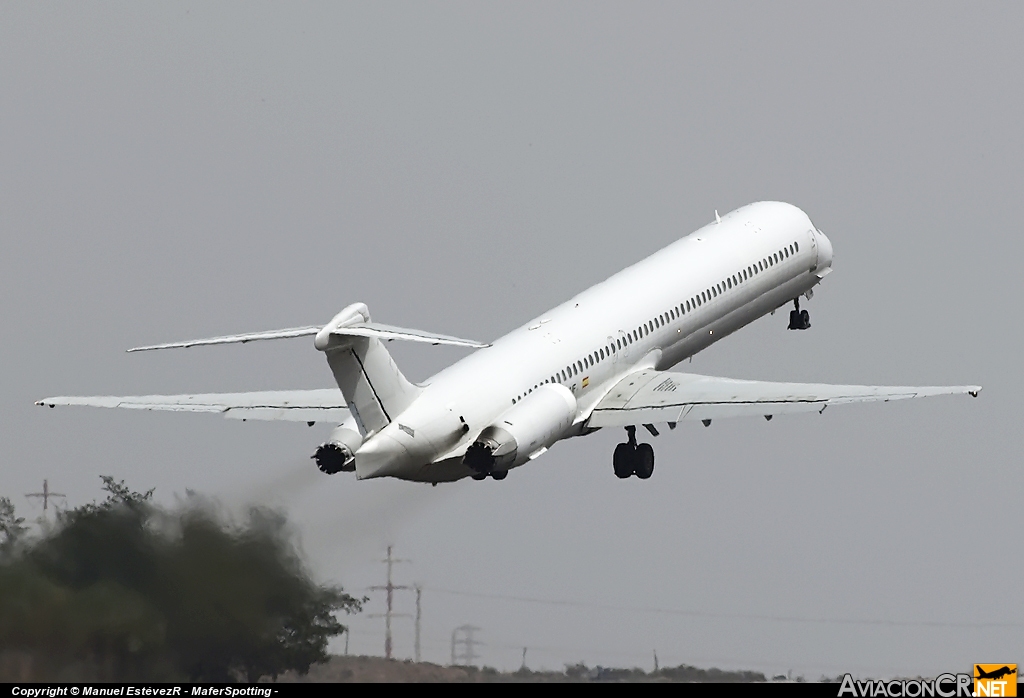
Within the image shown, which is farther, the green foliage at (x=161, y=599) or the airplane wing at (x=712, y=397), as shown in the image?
the airplane wing at (x=712, y=397)

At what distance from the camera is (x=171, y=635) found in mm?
48281

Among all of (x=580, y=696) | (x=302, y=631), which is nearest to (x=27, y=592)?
(x=302, y=631)

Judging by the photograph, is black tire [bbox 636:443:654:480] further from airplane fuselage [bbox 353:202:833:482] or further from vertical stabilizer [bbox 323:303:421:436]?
vertical stabilizer [bbox 323:303:421:436]

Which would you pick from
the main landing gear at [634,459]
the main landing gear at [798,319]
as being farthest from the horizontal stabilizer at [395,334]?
the main landing gear at [798,319]

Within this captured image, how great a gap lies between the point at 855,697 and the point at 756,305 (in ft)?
81.5

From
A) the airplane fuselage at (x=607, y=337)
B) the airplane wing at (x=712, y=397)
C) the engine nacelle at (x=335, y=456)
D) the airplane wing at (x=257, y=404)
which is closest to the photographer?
the engine nacelle at (x=335, y=456)

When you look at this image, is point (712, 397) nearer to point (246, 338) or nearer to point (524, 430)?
point (524, 430)

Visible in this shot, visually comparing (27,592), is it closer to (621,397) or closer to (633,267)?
(621,397)

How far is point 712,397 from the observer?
5978 cm

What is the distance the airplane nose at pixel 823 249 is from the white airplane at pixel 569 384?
1476 millimetres

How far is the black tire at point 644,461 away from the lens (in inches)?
2539

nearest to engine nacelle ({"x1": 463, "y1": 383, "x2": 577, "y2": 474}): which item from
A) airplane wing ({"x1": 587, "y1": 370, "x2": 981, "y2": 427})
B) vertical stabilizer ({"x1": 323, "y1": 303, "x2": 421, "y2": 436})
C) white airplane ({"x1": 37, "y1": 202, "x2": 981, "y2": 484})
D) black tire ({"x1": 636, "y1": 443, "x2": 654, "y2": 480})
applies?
white airplane ({"x1": 37, "y1": 202, "x2": 981, "y2": 484})

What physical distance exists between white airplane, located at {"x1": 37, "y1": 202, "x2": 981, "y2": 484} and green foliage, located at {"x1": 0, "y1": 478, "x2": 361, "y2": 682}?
307 centimetres

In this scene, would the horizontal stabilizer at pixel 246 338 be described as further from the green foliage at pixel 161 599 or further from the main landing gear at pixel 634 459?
the main landing gear at pixel 634 459
